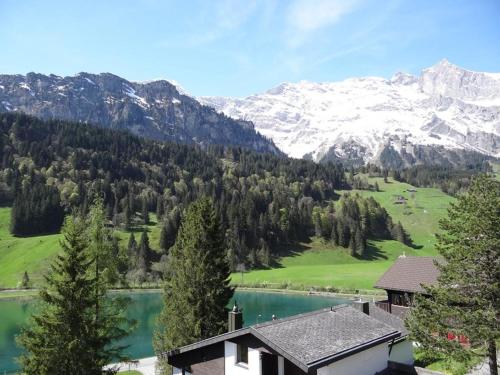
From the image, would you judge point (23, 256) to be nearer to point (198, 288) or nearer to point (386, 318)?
point (198, 288)

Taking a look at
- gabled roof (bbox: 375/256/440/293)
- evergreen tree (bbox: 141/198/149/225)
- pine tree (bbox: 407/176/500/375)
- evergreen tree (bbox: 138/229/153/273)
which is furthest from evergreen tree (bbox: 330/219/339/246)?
pine tree (bbox: 407/176/500/375)

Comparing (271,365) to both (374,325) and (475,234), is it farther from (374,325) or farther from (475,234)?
(475,234)

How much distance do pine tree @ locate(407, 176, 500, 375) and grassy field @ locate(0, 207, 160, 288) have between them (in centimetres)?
10362

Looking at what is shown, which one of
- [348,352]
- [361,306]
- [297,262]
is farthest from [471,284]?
[297,262]

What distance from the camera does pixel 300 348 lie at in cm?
2211

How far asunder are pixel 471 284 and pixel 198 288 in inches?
731

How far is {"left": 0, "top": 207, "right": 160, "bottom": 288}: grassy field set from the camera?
11831 centimetres


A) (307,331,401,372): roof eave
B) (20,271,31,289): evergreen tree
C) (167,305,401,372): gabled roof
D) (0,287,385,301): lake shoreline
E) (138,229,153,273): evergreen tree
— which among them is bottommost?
(0,287,385,301): lake shoreline

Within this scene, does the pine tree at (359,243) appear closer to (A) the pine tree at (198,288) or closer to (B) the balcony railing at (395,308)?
(B) the balcony railing at (395,308)

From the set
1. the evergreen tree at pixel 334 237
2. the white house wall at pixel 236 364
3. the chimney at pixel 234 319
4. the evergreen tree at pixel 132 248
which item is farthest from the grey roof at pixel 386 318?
the evergreen tree at pixel 334 237

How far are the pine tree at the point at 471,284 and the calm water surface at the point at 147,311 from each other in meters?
38.2

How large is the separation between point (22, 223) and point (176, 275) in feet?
478

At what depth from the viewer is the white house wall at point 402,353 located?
1184 inches

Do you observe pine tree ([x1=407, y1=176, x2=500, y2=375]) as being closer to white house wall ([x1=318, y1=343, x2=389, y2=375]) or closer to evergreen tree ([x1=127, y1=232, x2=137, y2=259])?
white house wall ([x1=318, y1=343, x2=389, y2=375])
